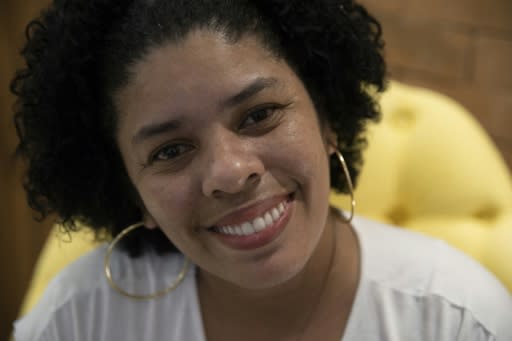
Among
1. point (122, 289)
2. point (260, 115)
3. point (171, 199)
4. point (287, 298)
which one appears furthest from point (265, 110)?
point (122, 289)

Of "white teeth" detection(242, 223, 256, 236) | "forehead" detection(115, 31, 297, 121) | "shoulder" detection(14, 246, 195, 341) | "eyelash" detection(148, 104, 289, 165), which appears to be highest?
"forehead" detection(115, 31, 297, 121)

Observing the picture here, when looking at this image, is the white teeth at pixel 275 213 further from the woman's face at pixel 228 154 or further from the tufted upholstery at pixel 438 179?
the tufted upholstery at pixel 438 179

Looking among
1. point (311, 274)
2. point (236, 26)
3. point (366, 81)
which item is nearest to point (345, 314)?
point (311, 274)

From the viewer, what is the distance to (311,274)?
1192mm

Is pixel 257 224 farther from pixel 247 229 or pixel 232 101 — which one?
pixel 232 101

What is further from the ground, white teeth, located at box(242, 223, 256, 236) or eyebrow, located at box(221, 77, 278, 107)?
eyebrow, located at box(221, 77, 278, 107)

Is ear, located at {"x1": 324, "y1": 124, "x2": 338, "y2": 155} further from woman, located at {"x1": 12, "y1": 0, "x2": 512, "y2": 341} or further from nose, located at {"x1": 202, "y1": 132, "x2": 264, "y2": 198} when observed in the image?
nose, located at {"x1": 202, "y1": 132, "x2": 264, "y2": 198}

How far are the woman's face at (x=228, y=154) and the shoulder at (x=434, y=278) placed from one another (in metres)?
0.23

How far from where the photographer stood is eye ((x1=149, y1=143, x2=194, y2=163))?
0.96 m

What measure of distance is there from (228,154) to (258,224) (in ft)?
0.48

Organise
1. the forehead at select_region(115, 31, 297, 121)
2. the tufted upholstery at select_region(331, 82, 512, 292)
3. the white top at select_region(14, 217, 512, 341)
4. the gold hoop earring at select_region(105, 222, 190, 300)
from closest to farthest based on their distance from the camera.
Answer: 1. the forehead at select_region(115, 31, 297, 121)
2. the white top at select_region(14, 217, 512, 341)
3. the gold hoop earring at select_region(105, 222, 190, 300)
4. the tufted upholstery at select_region(331, 82, 512, 292)

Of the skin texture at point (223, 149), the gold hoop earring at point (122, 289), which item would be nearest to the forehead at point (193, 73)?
the skin texture at point (223, 149)

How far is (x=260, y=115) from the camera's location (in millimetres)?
950

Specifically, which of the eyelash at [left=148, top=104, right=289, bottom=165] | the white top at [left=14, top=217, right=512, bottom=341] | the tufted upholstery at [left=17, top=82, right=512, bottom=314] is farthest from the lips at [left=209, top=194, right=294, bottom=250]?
the tufted upholstery at [left=17, top=82, right=512, bottom=314]
